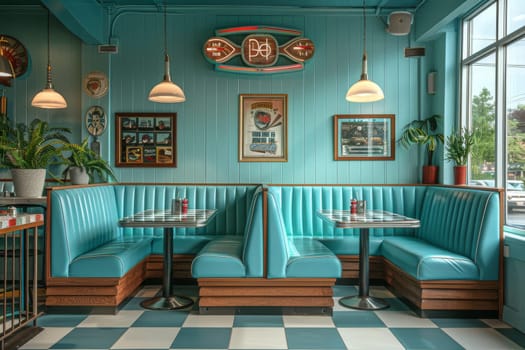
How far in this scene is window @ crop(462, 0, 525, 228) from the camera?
14.3 feet

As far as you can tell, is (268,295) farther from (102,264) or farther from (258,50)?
(258,50)

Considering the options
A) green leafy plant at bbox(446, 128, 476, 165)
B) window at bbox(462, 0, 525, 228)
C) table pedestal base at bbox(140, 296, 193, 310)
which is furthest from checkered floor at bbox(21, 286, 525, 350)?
green leafy plant at bbox(446, 128, 476, 165)

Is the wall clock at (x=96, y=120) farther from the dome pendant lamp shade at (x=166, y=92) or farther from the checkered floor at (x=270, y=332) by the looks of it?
the checkered floor at (x=270, y=332)

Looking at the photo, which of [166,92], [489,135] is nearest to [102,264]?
[166,92]

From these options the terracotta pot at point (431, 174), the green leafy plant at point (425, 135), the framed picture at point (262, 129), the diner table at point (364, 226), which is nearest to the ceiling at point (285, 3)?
→ the framed picture at point (262, 129)

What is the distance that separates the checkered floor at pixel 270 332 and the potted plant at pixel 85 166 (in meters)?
1.88

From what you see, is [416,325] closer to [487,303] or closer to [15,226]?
[487,303]

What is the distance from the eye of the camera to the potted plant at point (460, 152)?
16.8ft

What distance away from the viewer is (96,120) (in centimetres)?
596

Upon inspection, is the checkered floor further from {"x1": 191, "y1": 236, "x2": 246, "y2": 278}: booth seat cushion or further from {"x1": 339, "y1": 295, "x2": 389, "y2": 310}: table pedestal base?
{"x1": 191, "y1": 236, "x2": 246, "y2": 278}: booth seat cushion

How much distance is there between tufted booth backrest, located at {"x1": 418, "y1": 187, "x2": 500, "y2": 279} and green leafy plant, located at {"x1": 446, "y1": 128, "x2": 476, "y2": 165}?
44 cm

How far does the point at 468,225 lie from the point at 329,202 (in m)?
1.84

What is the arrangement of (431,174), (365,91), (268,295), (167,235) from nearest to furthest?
(268,295) < (167,235) < (365,91) < (431,174)

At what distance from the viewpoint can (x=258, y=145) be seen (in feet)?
19.8
